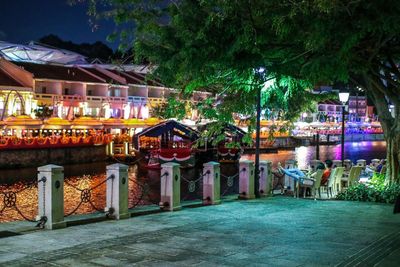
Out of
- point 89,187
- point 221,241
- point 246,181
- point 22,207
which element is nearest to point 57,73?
point 89,187

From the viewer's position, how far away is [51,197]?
11.9 meters

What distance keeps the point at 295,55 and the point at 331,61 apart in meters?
2.40

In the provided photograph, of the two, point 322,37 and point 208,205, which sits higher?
point 322,37

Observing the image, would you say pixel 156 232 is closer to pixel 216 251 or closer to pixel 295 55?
pixel 216 251

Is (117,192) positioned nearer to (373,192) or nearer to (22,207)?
(373,192)

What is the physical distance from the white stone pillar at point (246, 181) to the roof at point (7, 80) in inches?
1549

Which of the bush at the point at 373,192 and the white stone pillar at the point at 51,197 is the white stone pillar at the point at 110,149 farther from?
the white stone pillar at the point at 51,197

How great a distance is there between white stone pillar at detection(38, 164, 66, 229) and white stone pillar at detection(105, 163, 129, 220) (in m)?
1.54

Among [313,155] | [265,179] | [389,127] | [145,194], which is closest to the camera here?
[389,127]

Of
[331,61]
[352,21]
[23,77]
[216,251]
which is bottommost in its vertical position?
[216,251]

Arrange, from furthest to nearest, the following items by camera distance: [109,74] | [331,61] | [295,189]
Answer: [109,74] < [295,189] < [331,61]

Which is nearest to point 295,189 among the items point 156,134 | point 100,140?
point 156,134

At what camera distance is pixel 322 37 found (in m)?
10.7

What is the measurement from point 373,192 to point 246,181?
4.10 metres
